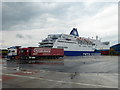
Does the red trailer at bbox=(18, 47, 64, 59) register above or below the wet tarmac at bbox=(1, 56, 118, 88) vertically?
above

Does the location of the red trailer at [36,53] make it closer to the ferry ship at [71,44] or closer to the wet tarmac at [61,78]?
the wet tarmac at [61,78]

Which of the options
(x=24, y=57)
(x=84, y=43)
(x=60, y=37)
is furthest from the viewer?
(x=84, y=43)

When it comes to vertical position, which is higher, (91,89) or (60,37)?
(60,37)

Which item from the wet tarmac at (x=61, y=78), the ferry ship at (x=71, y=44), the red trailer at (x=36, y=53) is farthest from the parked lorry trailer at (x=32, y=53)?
the ferry ship at (x=71, y=44)

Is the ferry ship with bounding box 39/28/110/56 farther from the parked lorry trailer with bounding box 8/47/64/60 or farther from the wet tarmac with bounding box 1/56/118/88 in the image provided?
the wet tarmac with bounding box 1/56/118/88

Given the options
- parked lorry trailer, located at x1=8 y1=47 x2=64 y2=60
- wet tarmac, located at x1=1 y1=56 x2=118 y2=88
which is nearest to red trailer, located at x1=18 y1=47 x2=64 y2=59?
parked lorry trailer, located at x1=8 y1=47 x2=64 y2=60

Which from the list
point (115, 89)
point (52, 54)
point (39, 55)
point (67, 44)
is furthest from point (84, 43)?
point (115, 89)

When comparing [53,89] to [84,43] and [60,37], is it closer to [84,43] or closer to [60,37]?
[60,37]

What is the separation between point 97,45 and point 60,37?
44321 millimetres

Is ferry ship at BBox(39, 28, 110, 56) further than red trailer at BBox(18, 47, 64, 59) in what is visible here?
Yes

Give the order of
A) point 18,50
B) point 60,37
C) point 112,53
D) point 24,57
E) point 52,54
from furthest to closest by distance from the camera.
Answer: point 112,53
point 60,37
point 52,54
point 18,50
point 24,57

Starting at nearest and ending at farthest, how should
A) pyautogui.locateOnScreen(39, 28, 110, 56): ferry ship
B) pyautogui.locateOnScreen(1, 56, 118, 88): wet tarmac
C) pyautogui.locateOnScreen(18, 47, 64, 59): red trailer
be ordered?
pyautogui.locateOnScreen(1, 56, 118, 88): wet tarmac < pyautogui.locateOnScreen(18, 47, 64, 59): red trailer < pyautogui.locateOnScreen(39, 28, 110, 56): ferry ship

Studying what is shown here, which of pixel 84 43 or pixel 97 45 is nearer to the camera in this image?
pixel 84 43

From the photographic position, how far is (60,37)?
71.6m
